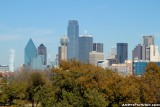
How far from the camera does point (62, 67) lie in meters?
44.1

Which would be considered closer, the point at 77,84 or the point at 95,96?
the point at 95,96

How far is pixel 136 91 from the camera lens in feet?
122

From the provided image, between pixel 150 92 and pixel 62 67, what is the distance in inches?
407

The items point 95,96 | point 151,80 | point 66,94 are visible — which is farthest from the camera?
point 151,80

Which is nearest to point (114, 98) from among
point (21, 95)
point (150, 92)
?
point (150, 92)

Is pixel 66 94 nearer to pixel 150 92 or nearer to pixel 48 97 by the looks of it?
pixel 48 97

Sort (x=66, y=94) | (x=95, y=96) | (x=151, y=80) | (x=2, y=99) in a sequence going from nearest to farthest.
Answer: (x=95, y=96) → (x=66, y=94) → (x=151, y=80) → (x=2, y=99)

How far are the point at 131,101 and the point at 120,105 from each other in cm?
111

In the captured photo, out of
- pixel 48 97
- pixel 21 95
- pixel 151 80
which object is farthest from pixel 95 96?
pixel 21 95

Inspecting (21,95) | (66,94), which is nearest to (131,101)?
(66,94)

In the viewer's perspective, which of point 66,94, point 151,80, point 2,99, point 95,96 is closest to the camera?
point 95,96

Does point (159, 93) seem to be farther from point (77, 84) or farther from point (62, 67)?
point (62, 67)

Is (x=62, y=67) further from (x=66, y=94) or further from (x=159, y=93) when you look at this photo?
(x=159, y=93)

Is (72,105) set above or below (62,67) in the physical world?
below
